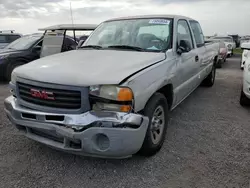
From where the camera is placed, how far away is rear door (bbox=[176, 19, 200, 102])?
3851 millimetres

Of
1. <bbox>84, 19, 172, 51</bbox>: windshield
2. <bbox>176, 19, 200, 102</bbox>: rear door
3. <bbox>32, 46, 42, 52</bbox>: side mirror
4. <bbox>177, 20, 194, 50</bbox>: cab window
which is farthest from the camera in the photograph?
<bbox>32, 46, 42, 52</bbox>: side mirror

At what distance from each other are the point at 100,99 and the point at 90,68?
1.54ft

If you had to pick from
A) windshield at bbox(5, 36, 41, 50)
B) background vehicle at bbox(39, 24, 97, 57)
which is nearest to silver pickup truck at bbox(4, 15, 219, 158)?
background vehicle at bbox(39, 24, 97, 57)

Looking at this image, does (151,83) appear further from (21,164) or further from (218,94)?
(218,94)

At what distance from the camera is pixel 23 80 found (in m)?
2.86

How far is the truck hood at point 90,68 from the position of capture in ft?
8.32

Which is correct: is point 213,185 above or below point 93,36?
below

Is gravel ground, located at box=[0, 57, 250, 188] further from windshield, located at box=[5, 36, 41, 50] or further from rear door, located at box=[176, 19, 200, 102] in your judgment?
windshield, located at box=[5, 36, 41, 50]

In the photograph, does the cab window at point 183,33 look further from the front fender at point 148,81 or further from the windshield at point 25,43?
the windshield at point 25,43

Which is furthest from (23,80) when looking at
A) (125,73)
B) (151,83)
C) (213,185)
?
(213,185)

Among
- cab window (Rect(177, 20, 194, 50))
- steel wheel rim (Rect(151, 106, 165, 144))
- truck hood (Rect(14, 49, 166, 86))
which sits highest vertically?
cab window (Rect(177, 20, 194, 50))

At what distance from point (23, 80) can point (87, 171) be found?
1277mm

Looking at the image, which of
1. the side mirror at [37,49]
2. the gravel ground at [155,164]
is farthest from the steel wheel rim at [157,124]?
the side mirror at [37,49]

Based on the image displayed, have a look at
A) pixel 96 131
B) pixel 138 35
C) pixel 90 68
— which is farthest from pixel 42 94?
pixel 138 35
